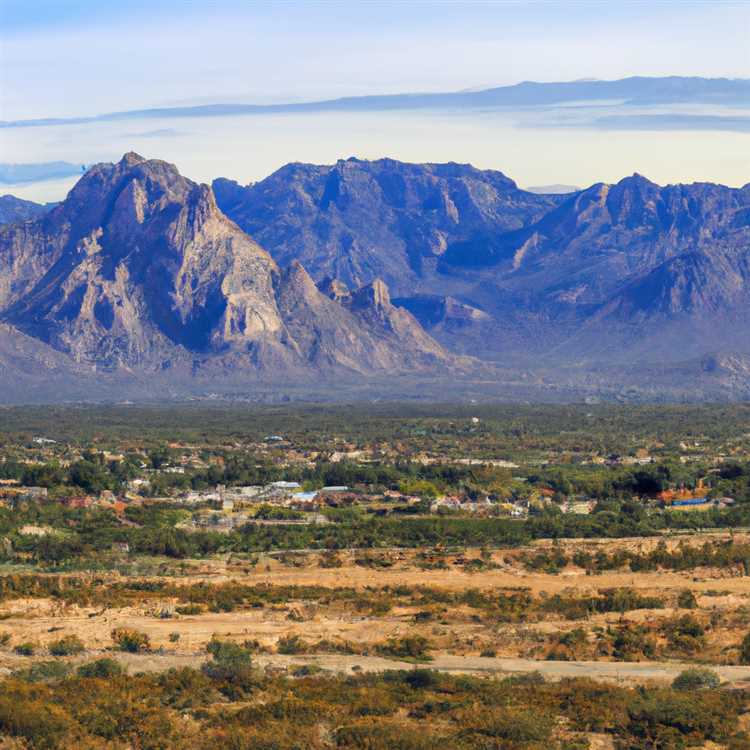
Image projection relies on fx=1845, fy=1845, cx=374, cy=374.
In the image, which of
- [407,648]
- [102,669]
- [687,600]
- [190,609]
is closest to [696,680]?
[407,648]

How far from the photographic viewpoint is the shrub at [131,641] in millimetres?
59656

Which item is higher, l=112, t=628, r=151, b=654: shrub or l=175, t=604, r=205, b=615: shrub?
l=112, t=628, r=151, b=654: shrub

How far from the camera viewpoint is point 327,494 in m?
124

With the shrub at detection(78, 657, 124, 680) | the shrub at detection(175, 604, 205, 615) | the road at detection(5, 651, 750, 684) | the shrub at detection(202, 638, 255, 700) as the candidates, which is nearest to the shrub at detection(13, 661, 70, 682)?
the shrub at detection(78, 657, 124, 680)

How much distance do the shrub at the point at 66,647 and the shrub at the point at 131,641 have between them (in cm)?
134

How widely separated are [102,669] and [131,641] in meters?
5.25

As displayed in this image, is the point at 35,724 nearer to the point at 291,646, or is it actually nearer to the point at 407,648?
the point at 291,646

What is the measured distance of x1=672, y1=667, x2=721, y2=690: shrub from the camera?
52.8 meters

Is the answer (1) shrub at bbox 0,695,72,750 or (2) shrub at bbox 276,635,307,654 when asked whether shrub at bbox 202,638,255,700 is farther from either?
(1) shrub at bbox 0,695,72,750

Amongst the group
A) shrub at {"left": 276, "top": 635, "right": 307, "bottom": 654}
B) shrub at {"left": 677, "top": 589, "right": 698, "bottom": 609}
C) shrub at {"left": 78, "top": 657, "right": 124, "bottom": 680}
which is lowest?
shrub at {"left": 677, "top": 589, "right": 698, "bottom": 609}

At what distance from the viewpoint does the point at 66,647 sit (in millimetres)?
58781

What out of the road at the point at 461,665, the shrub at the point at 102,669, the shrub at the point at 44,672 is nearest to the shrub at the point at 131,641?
the road at the point at 461,665

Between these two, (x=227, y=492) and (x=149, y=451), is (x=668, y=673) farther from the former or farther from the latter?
(x=149, y=451)

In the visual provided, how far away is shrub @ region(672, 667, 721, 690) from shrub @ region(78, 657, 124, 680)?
644 inches
